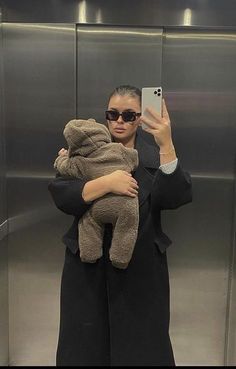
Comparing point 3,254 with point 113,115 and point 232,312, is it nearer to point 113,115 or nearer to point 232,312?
point 113,115

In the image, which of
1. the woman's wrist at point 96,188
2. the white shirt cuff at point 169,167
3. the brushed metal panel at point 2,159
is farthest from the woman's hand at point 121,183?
the brushed metal panel at point 2,159

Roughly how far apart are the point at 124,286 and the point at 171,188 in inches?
16.2

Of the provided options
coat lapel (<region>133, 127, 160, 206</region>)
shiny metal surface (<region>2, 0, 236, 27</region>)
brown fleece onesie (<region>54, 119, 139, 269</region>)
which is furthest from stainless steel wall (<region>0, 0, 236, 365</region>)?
brown fleece onesie (<region>54, 119, 139, 269</region>)

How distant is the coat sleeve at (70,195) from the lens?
1.58 meters

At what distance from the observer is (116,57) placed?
2273 millimetres

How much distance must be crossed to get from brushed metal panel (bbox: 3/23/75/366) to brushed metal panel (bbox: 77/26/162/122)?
0.07 metres

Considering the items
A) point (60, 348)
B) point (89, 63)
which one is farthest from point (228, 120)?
point (60, 348)

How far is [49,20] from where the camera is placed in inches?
88.4

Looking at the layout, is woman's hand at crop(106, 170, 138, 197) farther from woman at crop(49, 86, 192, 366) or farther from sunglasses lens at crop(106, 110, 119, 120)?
sunglasses lens at crop(106, 110, 119, 120)

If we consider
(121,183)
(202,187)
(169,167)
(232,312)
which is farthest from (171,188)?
(232,312)

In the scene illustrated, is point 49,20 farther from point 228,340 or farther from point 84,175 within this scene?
point 228,340

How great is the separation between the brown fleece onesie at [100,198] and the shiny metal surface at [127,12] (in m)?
0.87

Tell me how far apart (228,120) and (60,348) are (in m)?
1.40

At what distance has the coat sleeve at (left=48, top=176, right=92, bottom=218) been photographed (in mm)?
1584
